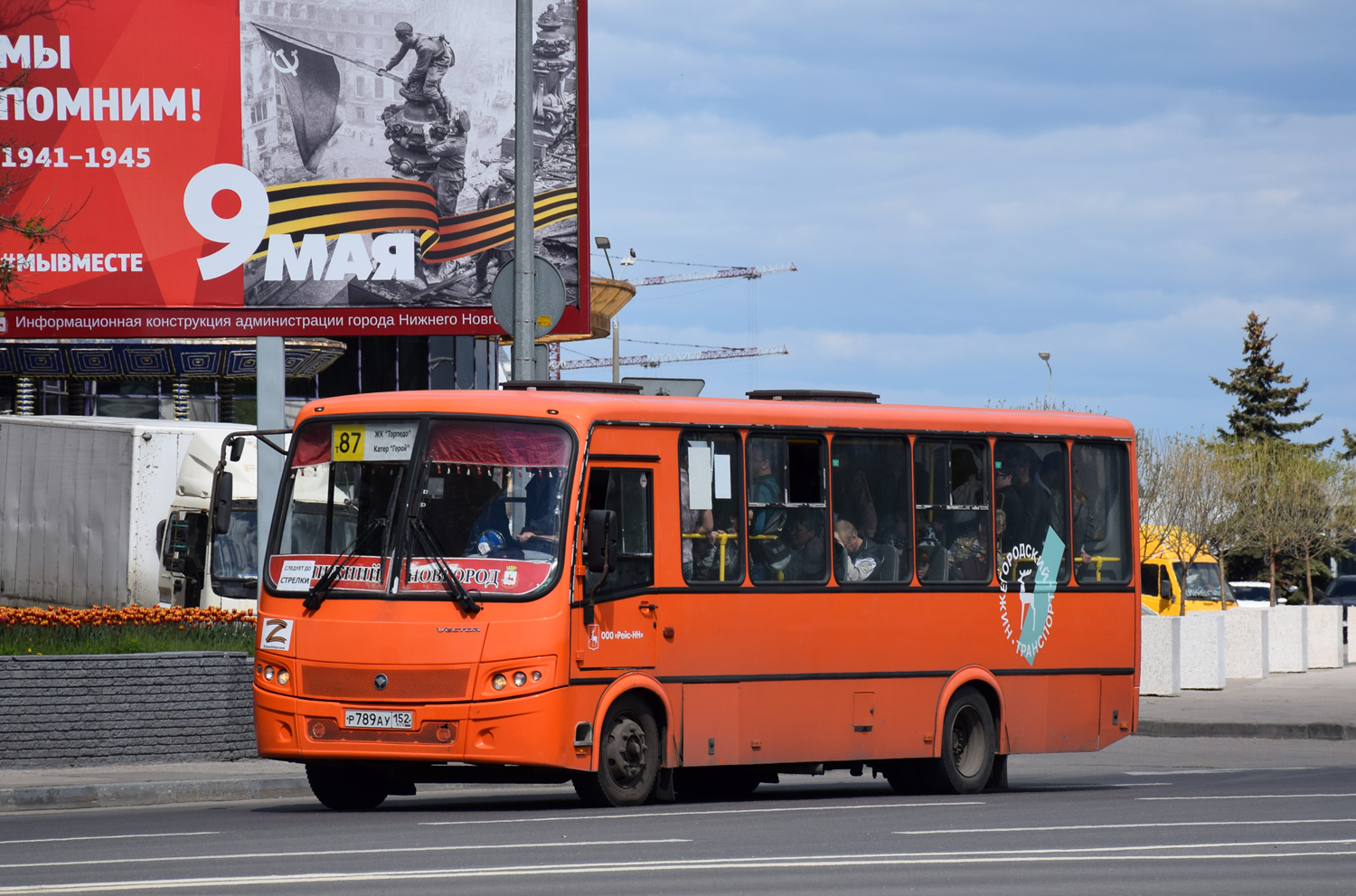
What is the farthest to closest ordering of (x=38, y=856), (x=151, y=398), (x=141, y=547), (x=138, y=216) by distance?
(x=151, y=398)
(x=141, y=547)
(x=138, y=216)
(x=38, y=856)

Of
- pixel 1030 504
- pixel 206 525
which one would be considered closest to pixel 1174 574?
pixel 206 525

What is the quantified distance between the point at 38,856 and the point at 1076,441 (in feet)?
31.9

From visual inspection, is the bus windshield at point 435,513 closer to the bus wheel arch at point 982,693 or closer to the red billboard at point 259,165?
the bus wheel arch at point 982,693

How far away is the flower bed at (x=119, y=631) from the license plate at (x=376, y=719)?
5.13 metres

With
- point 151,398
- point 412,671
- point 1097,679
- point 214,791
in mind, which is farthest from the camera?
point 151,398

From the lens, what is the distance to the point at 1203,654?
3066cm

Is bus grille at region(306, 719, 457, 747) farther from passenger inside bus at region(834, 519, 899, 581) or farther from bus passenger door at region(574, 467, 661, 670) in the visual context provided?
passenger inside bus at region(834, 519, 899, 581)

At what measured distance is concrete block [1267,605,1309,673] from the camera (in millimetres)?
36188

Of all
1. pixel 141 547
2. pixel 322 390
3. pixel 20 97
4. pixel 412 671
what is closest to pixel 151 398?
pixel 322 390

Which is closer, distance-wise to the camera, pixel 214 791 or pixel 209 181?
pixel 214 791

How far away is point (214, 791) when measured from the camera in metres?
15.6

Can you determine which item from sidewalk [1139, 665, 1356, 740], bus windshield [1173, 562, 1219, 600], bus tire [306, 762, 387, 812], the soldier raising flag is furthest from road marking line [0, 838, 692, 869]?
bus windshield [1173, 562, 1219, 600]

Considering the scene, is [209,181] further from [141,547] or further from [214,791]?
[214,791]

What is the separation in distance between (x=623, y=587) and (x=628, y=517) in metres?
0.49
